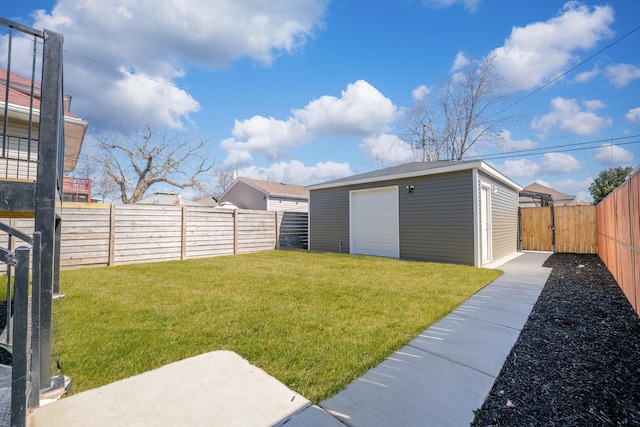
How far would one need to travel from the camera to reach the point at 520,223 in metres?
11.6

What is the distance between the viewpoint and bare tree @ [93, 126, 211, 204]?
712 inches

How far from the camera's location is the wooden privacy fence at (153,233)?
6.92 meters

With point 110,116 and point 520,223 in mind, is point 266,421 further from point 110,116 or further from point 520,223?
point 110,116

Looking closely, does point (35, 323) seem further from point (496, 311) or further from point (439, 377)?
point (496, 311)

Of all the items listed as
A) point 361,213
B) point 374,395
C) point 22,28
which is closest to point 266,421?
point 374,395

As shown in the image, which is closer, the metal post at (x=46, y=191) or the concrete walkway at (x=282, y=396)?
the concrete walkway at (x=282, y=396)

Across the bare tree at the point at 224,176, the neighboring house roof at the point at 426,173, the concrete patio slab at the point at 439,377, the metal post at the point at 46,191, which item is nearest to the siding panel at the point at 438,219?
the neighboring house roof at the point at 426,173

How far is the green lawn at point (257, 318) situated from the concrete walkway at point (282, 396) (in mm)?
140

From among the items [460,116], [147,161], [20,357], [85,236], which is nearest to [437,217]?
[20,357]

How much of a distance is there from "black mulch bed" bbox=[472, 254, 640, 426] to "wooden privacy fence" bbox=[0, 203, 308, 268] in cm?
850

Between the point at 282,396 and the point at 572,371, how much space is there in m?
2.32

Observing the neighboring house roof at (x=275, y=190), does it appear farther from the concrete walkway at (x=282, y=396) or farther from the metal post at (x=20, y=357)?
the metal post at (x=20, y=357)

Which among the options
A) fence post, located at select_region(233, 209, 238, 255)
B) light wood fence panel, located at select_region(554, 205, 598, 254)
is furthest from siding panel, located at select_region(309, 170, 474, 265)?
light wood fence panel, located at select_region(554, 205, 598, 254)

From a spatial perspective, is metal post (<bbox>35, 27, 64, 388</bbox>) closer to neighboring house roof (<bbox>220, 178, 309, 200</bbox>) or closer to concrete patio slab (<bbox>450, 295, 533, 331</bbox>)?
concrete patio slab (<bbox>450, 295, 533, 331</bbox>)
